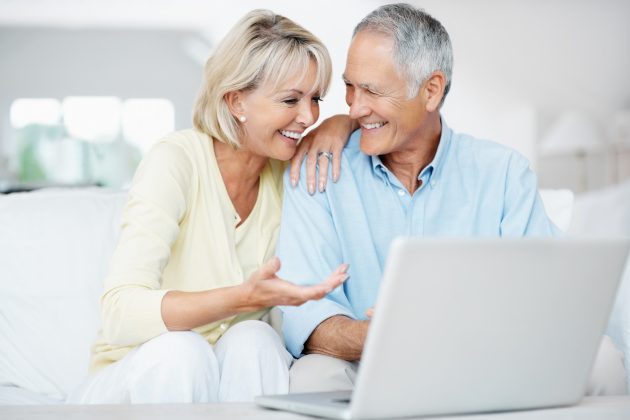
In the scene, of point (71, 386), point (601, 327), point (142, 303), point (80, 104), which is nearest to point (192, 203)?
point (142, 303)

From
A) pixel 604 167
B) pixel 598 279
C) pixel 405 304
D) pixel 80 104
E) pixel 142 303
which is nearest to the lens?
pixel 405 304

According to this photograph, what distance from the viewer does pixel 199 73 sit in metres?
8.91

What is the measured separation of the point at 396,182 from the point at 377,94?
7.8 inches

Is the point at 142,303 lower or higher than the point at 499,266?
lower

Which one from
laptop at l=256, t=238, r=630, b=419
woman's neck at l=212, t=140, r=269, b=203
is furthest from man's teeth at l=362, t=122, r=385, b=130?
laptop at l=256, t=238, r=630, b=419

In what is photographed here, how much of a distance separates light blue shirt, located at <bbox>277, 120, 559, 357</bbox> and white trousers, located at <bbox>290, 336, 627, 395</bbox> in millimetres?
166

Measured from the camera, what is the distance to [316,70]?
6.12 ft

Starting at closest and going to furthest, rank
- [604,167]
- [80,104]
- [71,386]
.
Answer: [71,386], [604,167], [80,104]

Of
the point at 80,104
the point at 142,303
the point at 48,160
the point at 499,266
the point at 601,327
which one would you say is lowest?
the point at 48,160

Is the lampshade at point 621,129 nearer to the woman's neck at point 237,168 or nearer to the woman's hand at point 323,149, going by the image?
the woman's hand at point 323,149

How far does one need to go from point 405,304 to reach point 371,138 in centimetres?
100

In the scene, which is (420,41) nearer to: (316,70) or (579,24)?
(316,70)

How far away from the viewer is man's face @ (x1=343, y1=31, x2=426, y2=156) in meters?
1.89

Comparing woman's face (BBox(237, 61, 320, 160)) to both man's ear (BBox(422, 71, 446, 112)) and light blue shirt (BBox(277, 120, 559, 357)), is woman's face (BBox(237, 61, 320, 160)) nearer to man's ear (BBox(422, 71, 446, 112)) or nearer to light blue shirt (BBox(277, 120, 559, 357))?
light blue shirt (BBox(277, 120, 559, 357))
